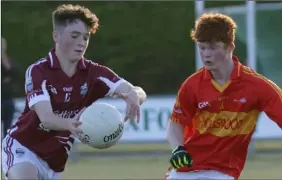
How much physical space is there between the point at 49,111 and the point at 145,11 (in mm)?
22547

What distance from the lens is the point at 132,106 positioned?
642 centimetres

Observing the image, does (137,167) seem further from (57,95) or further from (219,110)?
(219,110)

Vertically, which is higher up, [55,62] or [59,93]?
[55,62]

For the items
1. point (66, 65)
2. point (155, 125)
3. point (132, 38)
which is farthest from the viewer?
point (132, 38)

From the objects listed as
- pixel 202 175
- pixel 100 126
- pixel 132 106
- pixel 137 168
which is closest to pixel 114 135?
pixel 100 126

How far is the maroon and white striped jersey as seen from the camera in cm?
662

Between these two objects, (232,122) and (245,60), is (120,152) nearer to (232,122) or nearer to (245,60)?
(245,60)

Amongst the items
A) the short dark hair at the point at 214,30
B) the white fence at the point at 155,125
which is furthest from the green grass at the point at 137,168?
the short dark hair at the point at 214,30

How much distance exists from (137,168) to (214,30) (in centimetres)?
698

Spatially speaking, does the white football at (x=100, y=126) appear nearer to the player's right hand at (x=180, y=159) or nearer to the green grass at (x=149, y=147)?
the player's right hand at (x=180, y=159)

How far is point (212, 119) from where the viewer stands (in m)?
6.48

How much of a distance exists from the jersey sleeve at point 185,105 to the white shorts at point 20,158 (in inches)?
41.4

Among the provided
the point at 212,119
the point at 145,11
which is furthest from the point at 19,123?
the point at 145,11

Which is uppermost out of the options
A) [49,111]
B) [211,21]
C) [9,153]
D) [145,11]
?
[211,21]
